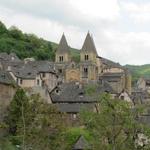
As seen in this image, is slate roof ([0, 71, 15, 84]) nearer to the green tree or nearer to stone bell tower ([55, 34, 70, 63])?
the green tree

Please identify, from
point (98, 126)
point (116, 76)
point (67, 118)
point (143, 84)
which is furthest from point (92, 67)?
point (98, 126)

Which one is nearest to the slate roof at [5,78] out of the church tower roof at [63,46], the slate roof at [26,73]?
the slate roof at [26,73]

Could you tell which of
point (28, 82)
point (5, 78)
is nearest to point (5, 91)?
point (5, 78)

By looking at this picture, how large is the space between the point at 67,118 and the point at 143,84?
314 feet

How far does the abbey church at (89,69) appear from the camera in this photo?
15745 cm

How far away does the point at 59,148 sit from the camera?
6944 cm

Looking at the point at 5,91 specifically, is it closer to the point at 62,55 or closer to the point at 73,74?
the point at 73,74

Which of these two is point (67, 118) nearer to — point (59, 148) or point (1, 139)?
point (1, 139)

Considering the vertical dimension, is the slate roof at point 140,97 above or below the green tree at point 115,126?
above

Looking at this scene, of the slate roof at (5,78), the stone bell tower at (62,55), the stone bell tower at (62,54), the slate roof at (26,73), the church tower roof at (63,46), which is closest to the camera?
the slate roof at (5,78)

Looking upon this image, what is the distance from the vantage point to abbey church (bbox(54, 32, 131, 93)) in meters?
157

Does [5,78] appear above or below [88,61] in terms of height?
below

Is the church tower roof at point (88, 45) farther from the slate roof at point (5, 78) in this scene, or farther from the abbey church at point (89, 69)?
the slate roof at point (5, 78)

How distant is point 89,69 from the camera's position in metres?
161
